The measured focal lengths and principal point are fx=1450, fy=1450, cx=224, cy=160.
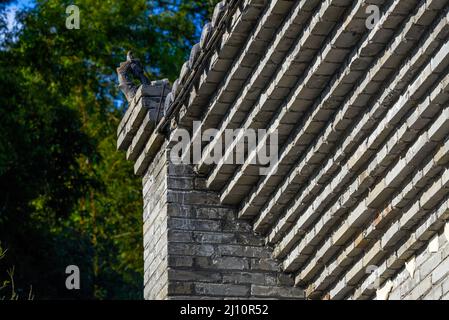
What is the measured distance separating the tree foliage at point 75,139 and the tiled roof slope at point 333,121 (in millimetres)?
11509

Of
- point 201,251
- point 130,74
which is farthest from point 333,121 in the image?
point 130,74

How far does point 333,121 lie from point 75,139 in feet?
49.5

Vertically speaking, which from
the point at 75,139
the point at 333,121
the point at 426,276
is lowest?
the point at 426,276

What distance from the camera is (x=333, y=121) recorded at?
12.1 m

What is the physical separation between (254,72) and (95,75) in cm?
1841

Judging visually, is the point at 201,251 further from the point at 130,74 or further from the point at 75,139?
the point at 75,139

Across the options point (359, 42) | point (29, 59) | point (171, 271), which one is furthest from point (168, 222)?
point (29, 59)

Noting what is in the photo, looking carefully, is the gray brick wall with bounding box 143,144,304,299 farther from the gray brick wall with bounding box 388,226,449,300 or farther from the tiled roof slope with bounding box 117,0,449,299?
the gray brick wall with bounding box 388,226,449,300

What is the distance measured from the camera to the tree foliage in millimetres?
25797

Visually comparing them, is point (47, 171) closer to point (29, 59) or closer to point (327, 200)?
point (29, 59)

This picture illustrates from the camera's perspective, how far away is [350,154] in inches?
480

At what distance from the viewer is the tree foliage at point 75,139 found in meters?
25.8

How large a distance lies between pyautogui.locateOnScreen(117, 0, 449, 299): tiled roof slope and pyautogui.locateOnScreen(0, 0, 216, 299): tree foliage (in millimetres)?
11509

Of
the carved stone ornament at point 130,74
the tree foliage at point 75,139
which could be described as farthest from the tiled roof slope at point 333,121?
the tree foliage at point 75,139
